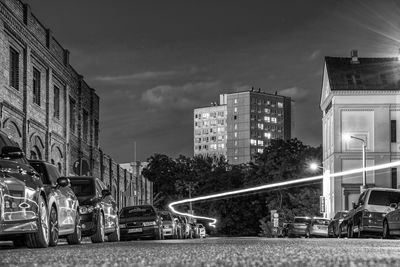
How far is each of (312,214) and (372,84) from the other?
15.3 metres

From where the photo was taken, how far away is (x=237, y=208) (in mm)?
109312

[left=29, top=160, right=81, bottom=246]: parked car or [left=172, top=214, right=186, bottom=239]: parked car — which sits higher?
[left=29, top=160, right=81, bottom=246]: parked car

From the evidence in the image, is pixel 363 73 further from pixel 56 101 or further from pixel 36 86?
pixel 36 86

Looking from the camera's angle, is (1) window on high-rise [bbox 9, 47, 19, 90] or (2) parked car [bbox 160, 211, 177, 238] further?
(2) parked car [bbox 160, 211, 177, 238]

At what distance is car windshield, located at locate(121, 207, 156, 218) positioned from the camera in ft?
99.1

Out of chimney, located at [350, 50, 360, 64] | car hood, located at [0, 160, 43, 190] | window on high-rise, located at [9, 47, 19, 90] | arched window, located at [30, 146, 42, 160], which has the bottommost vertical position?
car hood, located at [0, 160, 43, 190]

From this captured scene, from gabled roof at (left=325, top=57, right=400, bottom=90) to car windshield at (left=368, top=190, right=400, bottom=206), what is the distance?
126 feet

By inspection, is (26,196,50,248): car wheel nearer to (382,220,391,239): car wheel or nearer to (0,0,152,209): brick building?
(382,220,391,239): car wheel

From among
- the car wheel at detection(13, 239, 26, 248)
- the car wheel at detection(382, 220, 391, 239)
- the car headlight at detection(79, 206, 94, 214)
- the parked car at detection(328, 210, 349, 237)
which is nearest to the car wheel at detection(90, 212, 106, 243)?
the car headlight at detection(79, 206, 94, 214)

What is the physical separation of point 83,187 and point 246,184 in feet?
270

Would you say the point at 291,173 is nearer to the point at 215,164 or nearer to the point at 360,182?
the point at 360,182

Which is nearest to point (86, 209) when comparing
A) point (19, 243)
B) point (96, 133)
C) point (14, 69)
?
point (19, 243)

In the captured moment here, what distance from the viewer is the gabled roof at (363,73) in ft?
221

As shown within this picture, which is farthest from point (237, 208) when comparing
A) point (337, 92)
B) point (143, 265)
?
point (143, 265)
